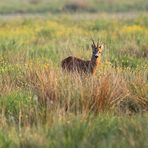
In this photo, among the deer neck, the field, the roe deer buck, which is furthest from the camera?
the deer neck

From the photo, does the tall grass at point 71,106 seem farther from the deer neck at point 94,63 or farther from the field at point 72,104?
the deer neck at point 94,63

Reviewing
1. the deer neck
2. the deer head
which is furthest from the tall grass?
the deer head

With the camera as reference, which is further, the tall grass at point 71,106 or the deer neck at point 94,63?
the deer neck at point 94,63

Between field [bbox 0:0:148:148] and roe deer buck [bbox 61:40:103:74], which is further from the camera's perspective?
roe deer buck [bbox 61:40:103:74]

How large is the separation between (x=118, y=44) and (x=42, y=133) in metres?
8.14

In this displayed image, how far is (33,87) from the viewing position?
28.3 feet

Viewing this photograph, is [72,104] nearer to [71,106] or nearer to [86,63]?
[71,106]

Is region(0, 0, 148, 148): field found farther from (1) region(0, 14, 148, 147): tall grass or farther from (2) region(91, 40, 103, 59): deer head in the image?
(2) region(91, 40, 103, 59): deer head

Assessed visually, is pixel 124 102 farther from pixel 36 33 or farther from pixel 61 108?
pixel 36 33

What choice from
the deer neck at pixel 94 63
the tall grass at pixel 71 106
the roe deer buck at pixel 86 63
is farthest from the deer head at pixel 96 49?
the tall grass at pixel 71 106

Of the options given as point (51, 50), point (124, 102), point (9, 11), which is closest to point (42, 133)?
point (124, 102)

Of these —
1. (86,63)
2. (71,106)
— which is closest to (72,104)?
(71,106)

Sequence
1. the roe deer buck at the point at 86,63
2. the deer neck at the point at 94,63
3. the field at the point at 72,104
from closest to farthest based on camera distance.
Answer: the field at the point at 72,104 < the roe deer buck at the point at 86,63 < the deer neck at the point at 94,63

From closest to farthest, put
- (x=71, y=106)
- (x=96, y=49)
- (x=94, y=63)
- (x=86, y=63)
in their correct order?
(x=71, y=106) → (x=96, y=49) → (x=94, y=63) → (x=86, y=63)
